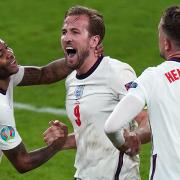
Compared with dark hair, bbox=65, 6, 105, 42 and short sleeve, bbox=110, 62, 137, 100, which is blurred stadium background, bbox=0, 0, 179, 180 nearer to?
dark hair, bbox=65, 6, 105, 42

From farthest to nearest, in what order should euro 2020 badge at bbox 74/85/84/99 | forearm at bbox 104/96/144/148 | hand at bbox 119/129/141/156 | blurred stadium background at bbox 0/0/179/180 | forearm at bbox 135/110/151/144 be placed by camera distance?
blurred stadium background at bbox 0/0/179/180 < euro 2020 badge at bbox 74/85/84/99 < forearm at bbox 135/110/151/144 < hand at bbox 119/129/141/156 < forearm at bbox 104/96/144/148

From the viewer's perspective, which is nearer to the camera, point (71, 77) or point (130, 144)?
point (130, 144)

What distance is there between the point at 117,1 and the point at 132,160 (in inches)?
380

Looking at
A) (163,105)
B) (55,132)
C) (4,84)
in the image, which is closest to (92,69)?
(55,132)

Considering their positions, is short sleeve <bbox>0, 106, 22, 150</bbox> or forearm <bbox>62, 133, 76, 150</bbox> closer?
short sleeve <bbox>0, 106, 22, 150</bbox>

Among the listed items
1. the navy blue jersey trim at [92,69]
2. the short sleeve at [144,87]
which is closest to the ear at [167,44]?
the short sleeve at [144,87]

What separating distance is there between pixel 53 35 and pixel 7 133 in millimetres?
8293

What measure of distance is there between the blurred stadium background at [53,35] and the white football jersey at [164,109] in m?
5.51

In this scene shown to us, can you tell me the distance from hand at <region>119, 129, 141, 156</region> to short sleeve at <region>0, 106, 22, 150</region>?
1.25 metres

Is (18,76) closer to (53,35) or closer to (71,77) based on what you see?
(71,77)

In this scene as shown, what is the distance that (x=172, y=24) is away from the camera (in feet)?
20.2

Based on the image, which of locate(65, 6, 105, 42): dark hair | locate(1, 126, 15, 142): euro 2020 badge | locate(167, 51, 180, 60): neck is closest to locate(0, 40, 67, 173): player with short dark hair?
locate(1, 126, 15, 142): euro 2020 badge

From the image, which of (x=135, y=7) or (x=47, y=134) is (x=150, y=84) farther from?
(x=135, y=7)

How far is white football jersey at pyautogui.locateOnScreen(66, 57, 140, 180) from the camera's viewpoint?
716cm
